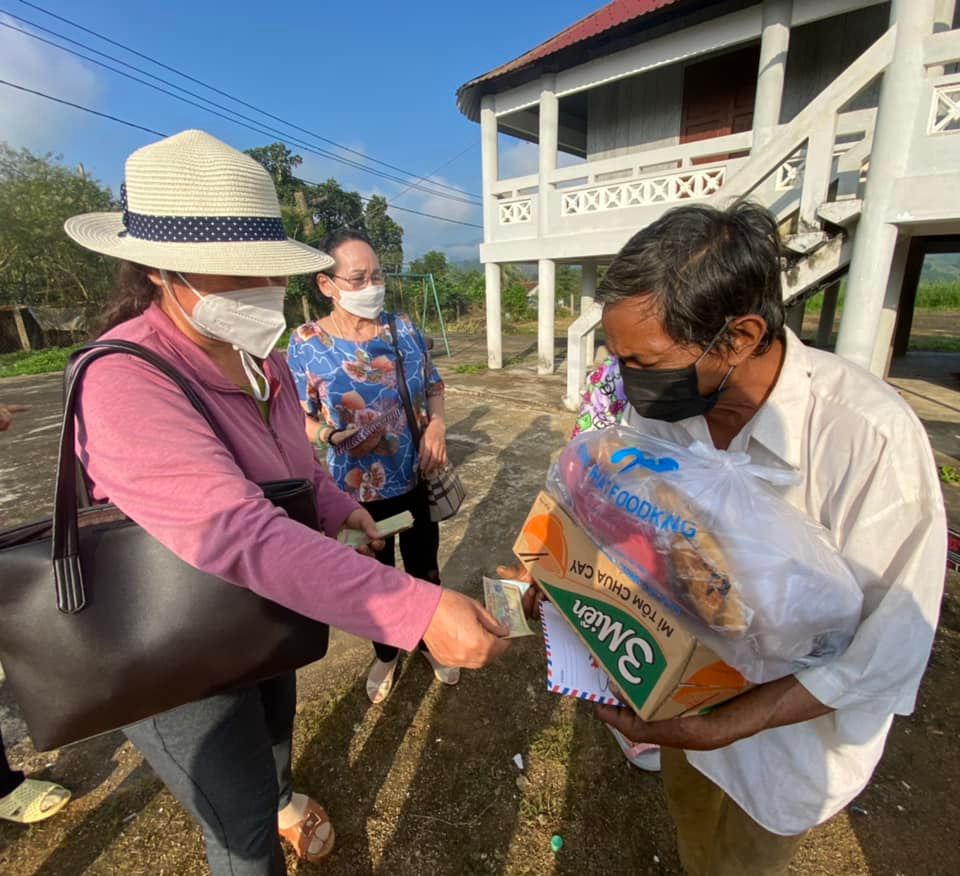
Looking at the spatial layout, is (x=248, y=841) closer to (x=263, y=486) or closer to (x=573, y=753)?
(x=263, y=486)

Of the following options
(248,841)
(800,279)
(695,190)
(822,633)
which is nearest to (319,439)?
(248,841)

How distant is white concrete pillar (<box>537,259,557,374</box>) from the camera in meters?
9.08

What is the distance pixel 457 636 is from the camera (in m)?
0.97

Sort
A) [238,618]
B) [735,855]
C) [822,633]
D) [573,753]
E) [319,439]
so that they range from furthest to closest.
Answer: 1. [319,439]
2. [573,753]
3. [735,855]
4. [238,618]
5. [822,633]

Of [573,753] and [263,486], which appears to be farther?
[573,753]

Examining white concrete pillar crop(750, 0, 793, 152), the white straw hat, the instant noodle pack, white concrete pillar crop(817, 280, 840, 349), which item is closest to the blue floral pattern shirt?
the white straw hat

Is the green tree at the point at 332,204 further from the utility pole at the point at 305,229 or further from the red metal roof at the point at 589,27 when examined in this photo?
the red metal roof at the point at 589,27

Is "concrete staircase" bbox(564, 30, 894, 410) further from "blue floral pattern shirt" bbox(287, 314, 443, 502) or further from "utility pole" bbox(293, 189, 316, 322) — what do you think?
"utility pole" bbox(293, 189, 316, 322)

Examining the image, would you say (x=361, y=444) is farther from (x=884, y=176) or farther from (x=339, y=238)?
(x=884, y=176)

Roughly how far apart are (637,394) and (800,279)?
201 inches

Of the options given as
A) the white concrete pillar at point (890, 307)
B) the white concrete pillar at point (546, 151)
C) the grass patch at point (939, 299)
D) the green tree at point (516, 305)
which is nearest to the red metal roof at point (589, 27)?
the white concrete pillar at point (546, 151)

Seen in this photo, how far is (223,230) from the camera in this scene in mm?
1078

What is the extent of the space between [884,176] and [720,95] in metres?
4.67

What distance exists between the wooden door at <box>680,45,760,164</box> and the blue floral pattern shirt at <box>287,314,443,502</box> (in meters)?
7.79
